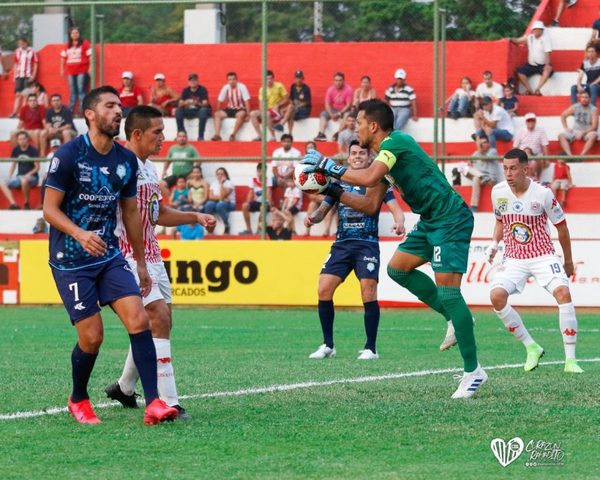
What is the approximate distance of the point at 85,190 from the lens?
300 inches

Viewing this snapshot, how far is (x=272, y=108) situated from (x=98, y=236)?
51.9 feet

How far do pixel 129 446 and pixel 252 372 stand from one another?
409cm

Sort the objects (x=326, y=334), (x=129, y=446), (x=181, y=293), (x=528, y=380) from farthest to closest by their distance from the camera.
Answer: (x=181, y=293)
(x=326, y=334)
(x=528, y=380)
(x=129, y=446)

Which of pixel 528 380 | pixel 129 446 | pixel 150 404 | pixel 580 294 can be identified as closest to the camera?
pixel 129 446

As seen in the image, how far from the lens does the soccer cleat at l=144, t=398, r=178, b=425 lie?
7.57m

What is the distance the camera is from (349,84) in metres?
23.8

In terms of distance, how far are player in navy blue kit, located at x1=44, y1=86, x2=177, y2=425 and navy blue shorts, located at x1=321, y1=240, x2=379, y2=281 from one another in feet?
19.9

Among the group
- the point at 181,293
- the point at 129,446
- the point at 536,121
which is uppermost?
the point at 536,121

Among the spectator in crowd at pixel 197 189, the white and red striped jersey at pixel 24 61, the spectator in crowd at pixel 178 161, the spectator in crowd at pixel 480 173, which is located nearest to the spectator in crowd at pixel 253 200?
the spectator in crowd at pixel 197 189

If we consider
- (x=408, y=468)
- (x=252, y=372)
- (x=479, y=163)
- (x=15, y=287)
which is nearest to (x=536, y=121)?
(x=479, y=163)

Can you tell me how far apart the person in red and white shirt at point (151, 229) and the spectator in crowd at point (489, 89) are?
49.6ft

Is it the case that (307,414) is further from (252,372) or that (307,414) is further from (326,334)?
(326,334)

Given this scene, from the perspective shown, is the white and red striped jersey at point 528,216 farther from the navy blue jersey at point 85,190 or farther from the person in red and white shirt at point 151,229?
the navy blue jersey at point 85,190

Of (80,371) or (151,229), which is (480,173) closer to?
(151,229)
